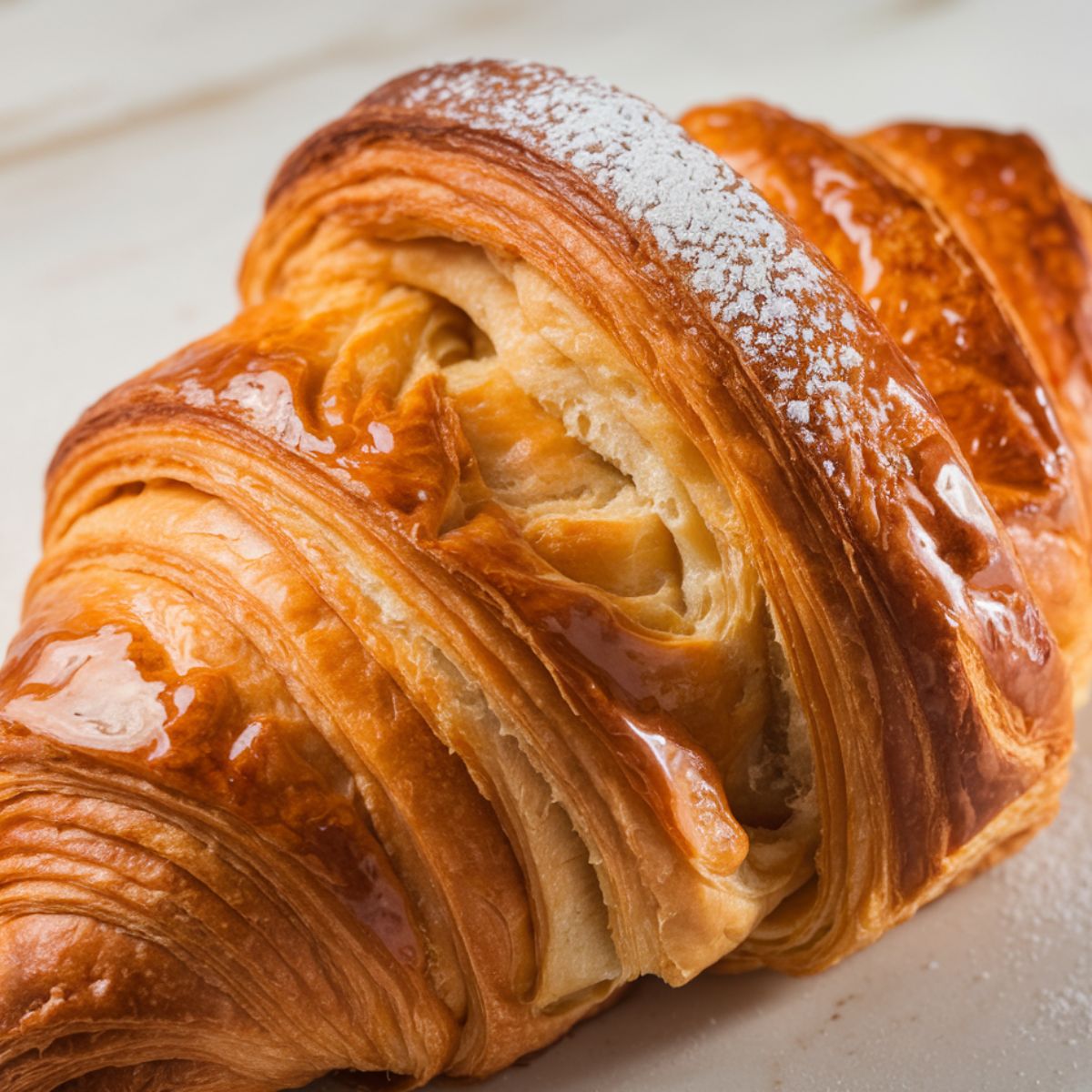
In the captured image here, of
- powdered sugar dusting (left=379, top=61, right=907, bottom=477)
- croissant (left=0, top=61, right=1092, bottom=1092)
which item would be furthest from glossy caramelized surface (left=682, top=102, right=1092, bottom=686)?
powdered sugar dusting (left=379, top=61, right=907, bottom=477)

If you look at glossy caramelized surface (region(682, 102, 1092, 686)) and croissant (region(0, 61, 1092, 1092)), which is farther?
glossy caramelized surface (region(682, 102, 1092, 686))

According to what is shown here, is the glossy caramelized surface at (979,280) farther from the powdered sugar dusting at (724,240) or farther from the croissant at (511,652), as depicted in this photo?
the powdered sugar dusting at (724,240)

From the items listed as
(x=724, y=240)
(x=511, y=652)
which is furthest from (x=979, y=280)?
(x=511, y=652)

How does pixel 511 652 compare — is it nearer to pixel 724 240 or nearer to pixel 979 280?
pixel 724 240

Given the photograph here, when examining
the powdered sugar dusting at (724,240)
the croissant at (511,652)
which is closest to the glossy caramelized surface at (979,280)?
the croissant at (511,652)

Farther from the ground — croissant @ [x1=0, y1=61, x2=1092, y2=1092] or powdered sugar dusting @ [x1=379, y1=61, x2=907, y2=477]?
powdered sugar dusting @ [x1=379, y1=61, x2=907, y2=477]

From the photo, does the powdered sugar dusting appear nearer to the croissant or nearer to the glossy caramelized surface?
the croissant

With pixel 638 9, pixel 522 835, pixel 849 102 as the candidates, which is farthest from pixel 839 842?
pixel 638 9
